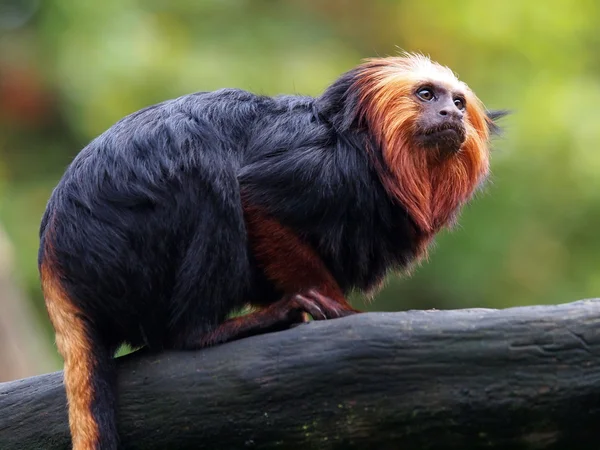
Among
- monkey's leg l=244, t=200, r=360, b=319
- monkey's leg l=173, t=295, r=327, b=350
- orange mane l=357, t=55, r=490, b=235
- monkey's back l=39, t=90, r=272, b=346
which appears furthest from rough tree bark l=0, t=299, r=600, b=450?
orange mane l=357, t=55, r=490, b=235

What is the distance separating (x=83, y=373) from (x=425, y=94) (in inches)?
63.1

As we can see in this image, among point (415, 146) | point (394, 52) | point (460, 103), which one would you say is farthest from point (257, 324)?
point (394, 52)

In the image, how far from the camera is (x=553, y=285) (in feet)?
26.0

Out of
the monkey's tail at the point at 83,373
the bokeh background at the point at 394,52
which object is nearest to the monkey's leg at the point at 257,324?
the monkey's tail at the point at 83,373

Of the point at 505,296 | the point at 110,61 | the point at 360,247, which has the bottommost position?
the point at 505,296

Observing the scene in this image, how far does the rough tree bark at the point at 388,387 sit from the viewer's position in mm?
2730

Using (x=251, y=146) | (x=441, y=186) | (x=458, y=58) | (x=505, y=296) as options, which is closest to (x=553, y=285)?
(x=505, y=296)

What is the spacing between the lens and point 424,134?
3.55 metres

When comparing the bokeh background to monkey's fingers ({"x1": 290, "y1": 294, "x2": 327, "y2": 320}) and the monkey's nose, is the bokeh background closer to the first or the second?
the monkey's nose

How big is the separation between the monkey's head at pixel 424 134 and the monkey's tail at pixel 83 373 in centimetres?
113

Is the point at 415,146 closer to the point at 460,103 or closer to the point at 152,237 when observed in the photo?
the point at 460,103

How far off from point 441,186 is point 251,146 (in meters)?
0.75

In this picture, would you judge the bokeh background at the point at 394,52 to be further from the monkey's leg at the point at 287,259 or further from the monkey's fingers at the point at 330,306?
the monkey's fingers at the point at 330,306

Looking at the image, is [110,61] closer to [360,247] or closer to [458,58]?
[458,58]
